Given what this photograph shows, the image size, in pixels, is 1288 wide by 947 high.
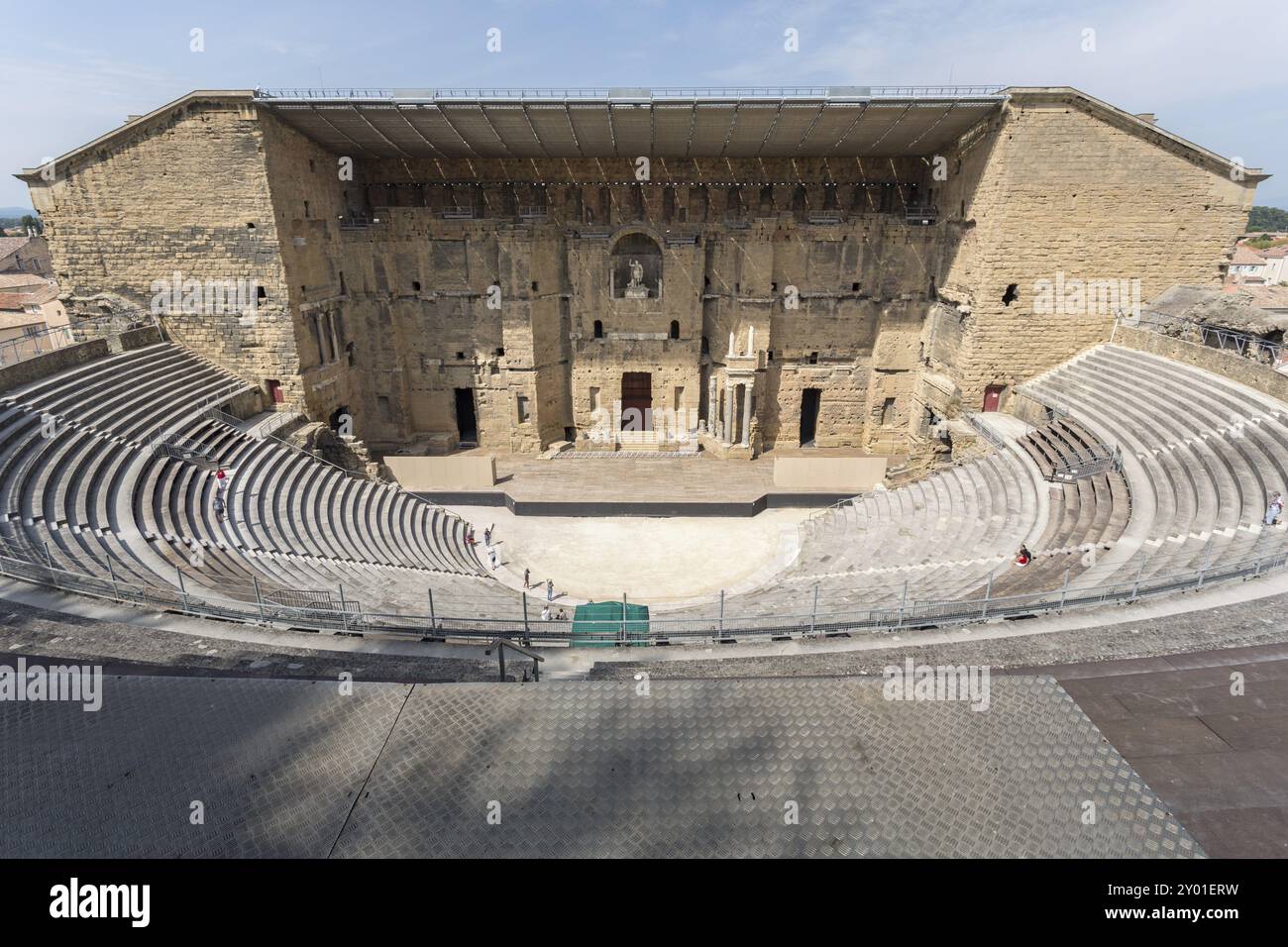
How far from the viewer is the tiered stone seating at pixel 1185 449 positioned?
515 inches

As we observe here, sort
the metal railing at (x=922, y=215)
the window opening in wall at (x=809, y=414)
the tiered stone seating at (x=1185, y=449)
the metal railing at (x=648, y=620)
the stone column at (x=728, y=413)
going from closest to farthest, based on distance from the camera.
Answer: the metal railing at (x=648, y=620)
the tiered stone seating at (x=1185, y=449)
the metal railing at (x=922, y=215)
the stone column at (x=728, y=413)
the window opening in wall at (x=809, y=414)

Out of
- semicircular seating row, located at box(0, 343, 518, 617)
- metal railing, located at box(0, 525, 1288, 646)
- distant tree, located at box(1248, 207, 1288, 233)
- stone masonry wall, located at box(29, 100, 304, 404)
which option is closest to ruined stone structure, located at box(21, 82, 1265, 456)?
stone masonry wall, located at box(29, 100, 304, 404)

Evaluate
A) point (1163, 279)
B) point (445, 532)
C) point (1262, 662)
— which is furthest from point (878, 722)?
point (1163, 279)

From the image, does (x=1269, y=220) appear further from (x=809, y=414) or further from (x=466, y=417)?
(x=466, y=417)

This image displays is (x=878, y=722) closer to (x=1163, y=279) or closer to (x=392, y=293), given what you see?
(x=1163, y=279)

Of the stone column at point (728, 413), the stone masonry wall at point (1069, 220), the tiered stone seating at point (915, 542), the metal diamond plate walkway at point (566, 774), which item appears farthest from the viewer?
the stone column at point (728, 413)

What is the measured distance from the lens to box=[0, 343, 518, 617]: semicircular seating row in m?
13.8

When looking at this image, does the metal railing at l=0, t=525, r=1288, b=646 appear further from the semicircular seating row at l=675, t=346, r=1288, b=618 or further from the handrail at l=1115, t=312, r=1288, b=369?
the handrail at l=1115, t=312, r=1288, b=369

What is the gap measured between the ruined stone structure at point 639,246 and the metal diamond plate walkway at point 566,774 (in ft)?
68.7

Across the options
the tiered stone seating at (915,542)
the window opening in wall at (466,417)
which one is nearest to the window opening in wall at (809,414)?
the tiered stone seating at (915,542)

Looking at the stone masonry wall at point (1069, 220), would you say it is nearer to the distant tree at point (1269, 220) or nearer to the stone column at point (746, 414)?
the stone column at point (746, 414)

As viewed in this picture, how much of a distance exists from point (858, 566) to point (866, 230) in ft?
51.5

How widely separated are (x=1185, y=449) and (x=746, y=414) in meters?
15.4

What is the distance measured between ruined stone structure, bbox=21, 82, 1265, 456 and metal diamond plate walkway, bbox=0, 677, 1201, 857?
824 inches
